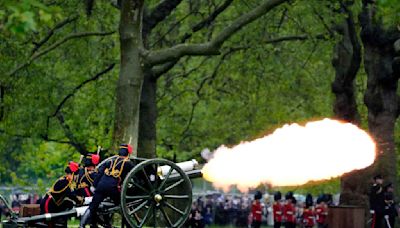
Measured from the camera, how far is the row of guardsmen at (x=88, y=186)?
20.4m

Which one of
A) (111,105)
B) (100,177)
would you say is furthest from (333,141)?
(111,105)

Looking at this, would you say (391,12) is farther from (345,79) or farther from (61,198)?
(345,79)

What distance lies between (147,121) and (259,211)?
7.93 metres

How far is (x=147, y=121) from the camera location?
33.5 m

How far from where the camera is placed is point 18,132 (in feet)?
136

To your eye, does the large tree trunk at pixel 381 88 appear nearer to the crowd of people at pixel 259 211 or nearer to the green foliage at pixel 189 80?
the green foliage at pixel 189 80

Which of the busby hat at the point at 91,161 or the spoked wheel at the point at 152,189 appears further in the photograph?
the busby hat at the point at 91,161

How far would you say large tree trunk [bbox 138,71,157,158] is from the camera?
33.3 metres

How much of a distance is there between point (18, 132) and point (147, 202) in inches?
859

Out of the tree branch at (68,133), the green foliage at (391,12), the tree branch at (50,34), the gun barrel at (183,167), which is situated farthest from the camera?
the tree branch at (68,133)

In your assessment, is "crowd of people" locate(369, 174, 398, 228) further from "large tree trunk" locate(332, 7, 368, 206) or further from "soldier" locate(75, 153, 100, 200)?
"soldier" locate(75, 153, 100, 200)

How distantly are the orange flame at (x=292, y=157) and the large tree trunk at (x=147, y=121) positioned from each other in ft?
Answer: 24.8

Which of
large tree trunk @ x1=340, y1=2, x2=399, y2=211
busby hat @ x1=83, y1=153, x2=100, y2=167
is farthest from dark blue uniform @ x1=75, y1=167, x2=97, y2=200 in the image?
Answer: large tree trunk @ x1=340, y1=2, x2=399, y2=211

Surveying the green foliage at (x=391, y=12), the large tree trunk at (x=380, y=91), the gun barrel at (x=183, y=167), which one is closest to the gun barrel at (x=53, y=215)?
the gun barrel at (x=183, y=167)
